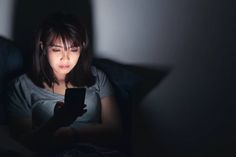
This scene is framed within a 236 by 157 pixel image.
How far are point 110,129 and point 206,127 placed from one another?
39 cm

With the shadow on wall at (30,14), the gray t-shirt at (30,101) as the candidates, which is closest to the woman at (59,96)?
the gray t-shirt at (30,101)

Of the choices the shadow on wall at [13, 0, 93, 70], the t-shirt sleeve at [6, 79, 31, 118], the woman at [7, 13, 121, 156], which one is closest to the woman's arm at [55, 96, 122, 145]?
the woman at [7, 13, 121, 156]

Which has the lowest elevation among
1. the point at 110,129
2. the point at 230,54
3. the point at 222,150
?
the point at 222,150

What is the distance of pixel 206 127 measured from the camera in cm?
147

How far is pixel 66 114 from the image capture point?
109cm

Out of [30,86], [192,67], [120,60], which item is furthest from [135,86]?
[30,86]

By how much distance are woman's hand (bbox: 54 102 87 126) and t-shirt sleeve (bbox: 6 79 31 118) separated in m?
0.10

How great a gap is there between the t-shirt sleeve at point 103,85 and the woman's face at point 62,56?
0.33 ft

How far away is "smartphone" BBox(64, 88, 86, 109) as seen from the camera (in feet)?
3.53

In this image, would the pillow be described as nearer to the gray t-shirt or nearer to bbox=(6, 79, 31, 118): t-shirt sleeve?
the gray t-shirt

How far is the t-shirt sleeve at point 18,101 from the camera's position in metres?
1.16

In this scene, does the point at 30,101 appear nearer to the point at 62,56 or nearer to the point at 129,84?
the point at 62,56

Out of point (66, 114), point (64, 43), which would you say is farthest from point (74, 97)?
point (64, 43)

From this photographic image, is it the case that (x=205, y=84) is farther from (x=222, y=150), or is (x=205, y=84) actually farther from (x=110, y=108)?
(x=110, y=108)
